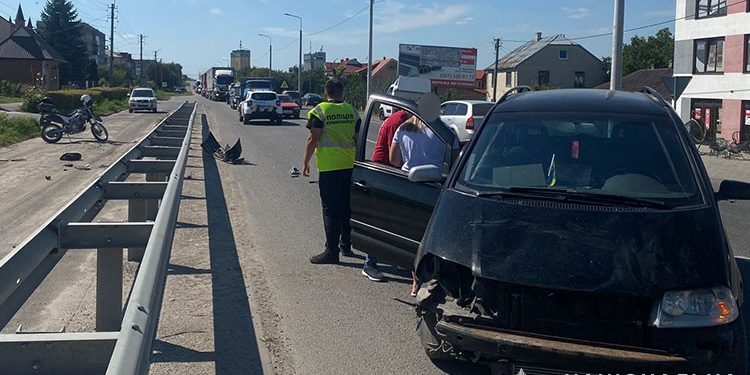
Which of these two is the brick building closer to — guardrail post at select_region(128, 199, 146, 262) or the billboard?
the billboard

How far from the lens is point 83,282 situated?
305 inches

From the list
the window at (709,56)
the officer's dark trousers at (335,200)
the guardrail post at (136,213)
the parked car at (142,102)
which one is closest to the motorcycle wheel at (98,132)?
the guardrail post at (136,213)

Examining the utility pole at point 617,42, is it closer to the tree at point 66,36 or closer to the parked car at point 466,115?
the parked car at point 466,115

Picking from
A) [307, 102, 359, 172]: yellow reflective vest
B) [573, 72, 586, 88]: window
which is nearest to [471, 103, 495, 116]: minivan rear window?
[307, 102, 359, 172]: yellow reflective vest

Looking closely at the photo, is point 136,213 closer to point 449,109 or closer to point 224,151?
point 224,151

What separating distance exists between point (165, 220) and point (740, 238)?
7986 mm

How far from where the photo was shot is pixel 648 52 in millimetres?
95875

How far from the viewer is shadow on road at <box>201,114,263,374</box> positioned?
531 centimetres

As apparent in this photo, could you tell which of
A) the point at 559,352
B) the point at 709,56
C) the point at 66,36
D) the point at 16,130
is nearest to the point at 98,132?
the point at 16,130

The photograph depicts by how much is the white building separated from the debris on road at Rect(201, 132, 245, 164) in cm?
2414

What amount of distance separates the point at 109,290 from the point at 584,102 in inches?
133

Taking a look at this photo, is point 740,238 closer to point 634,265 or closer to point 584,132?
point 584,132

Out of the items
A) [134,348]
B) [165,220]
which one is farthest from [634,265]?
[165,220]

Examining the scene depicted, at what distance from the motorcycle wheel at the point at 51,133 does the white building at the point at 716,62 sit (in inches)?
1062
